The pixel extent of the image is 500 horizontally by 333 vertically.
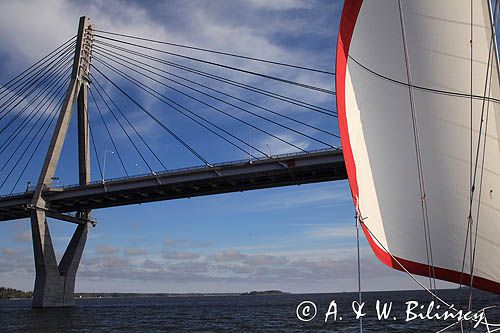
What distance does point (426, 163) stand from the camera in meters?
6.19

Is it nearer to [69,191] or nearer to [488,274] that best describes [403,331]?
[488,274]

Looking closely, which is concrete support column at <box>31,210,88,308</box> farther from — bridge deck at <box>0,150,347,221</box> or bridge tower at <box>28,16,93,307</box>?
bridge deck at <box>0,150,347,221</box>

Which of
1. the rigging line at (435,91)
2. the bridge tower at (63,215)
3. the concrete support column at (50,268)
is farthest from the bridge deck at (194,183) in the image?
the rigging line at (435,91)

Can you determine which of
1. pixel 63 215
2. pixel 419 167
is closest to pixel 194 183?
pixel 63 215

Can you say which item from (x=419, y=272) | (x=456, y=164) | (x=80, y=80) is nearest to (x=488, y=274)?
(x=419, y=272)

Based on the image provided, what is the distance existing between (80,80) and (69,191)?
31.7 feet

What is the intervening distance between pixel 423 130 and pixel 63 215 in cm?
4140

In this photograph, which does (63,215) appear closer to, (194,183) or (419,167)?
(194,183)

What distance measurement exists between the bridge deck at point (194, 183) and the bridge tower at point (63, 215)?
1.18 meters

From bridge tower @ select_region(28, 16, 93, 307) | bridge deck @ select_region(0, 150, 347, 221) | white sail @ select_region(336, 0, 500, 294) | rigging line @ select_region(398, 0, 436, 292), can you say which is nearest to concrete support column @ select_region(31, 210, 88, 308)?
bridge tower @ select_region(28, 16, 93, 307)

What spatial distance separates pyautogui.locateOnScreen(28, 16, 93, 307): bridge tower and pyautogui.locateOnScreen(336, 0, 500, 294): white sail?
3831cm

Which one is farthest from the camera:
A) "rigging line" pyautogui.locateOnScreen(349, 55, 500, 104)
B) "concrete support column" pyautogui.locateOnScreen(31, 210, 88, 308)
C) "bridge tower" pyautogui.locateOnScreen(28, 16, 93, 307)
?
"bridge tower" pyautogui.locateOnScreen(28, 16, 93, 307)

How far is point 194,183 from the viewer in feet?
133

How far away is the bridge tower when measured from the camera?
134 feet
